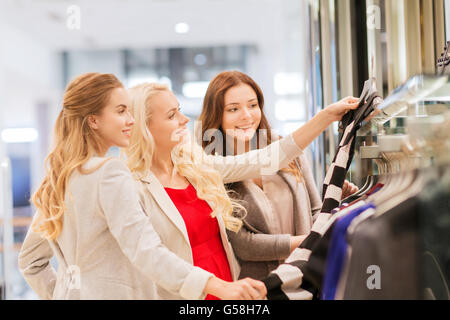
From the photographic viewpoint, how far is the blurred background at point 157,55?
1557 mm

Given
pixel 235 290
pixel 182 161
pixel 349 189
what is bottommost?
pixel 235 290

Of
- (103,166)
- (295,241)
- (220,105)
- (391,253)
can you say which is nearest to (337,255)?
(391,253)

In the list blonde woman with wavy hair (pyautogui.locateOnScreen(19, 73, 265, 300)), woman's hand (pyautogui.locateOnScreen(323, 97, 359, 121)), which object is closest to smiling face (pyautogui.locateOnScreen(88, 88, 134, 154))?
blonde woman with wavy hair (pyautogui.locateOnScreen(19, 73, 265, 300))

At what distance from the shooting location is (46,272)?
129 centimetres

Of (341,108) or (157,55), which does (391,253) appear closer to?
(341,108)

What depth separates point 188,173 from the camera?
1.37 m

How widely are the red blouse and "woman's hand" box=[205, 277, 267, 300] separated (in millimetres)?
175

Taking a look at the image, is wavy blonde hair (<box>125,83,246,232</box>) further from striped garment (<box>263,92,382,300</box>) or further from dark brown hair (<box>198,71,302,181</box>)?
striped garment (<box>263,92,382,300</box>)

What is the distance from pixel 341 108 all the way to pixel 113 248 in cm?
72

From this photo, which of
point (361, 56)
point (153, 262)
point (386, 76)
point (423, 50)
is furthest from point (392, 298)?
point (361, 56)

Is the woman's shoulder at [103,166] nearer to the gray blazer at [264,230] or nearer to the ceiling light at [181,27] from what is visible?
the gray blazer at [264,230]

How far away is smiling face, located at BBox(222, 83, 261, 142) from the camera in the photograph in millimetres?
1439

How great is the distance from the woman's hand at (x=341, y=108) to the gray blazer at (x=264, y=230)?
23cm

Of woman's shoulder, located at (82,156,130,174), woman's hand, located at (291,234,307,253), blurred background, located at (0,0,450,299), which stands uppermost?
blurred background, located at (0,0,450,299)
